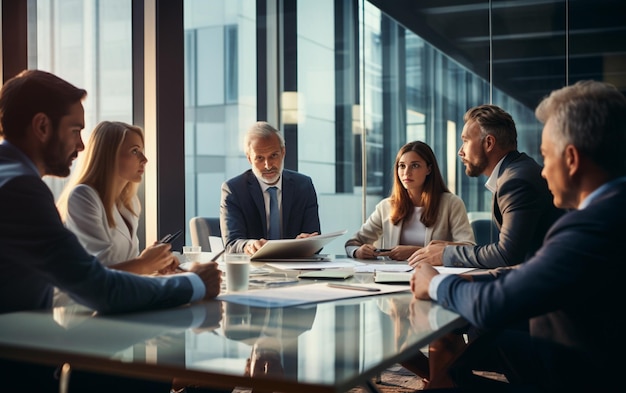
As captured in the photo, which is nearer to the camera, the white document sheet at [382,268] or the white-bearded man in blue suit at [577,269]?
the white-bearded man in blue suit at [577,269]

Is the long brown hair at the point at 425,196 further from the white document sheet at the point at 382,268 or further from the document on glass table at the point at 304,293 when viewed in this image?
the document on glass table at the point at 304,293

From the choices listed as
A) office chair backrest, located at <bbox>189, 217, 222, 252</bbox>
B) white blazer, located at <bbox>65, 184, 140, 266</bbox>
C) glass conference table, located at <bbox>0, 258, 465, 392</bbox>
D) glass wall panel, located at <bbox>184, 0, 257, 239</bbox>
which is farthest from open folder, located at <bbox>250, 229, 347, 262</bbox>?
glass wall panel, located at <bbox>184, 0, 257, 239</bbox>

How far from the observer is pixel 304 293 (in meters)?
A: 2.06

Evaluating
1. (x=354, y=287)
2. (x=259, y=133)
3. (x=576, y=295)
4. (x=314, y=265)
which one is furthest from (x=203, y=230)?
(x=576, y=295)

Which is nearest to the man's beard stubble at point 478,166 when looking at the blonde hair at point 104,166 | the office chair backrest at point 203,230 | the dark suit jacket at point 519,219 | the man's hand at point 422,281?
the dark suit jacket at point 519,219

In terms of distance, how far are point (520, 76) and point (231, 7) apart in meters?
2.45

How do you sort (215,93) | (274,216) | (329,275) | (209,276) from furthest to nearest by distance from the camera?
(215,93)
(274,216)
(329,275)
(209,276)

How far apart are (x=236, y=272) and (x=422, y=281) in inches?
21.8

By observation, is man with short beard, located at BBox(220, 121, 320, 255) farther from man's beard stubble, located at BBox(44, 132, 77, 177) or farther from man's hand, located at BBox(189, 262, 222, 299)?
man's beard stubble, located at BBox(44, 132, 77, 177)

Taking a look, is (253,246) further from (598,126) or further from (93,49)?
(93,49)

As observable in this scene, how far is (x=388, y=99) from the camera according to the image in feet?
19.7

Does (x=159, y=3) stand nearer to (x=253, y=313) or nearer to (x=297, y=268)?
(x=297, y=268)

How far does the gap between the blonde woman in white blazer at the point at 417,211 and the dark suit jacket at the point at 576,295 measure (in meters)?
2.10

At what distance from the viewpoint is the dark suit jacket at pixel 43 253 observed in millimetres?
1566
